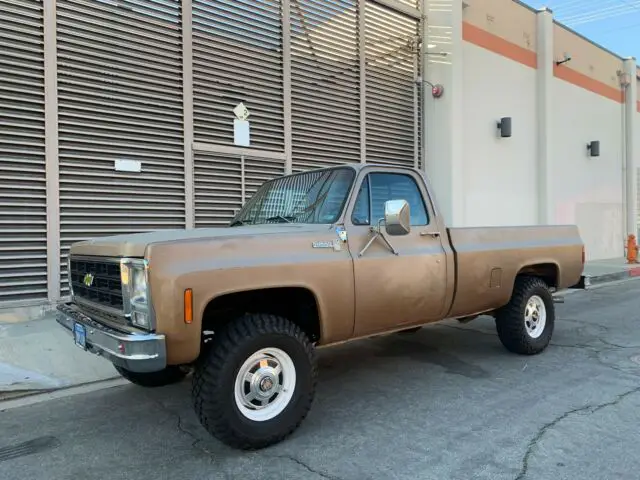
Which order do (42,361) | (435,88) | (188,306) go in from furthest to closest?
(435,88), (42,361), (188,306)

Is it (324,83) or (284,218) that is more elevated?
(324,83)

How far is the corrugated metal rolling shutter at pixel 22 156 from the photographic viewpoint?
276 inches

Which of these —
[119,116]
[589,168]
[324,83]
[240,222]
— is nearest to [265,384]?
[240,222]

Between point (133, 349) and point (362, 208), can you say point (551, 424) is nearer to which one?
point (362, 208)

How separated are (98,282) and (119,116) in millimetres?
4890

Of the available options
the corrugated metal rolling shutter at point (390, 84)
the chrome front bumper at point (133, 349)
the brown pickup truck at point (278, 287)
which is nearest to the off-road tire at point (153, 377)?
the brown pickup truck at point (278, 287)

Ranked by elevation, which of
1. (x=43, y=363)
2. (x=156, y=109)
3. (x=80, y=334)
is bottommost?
(x=43, y=363)

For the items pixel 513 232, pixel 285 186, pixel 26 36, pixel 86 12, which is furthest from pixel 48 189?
pixel 513 232

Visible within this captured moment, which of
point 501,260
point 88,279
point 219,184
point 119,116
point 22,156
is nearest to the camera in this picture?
point 88,279

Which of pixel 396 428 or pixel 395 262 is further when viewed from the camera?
pixel 395 262

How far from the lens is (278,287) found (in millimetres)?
3705

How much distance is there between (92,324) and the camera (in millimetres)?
3646

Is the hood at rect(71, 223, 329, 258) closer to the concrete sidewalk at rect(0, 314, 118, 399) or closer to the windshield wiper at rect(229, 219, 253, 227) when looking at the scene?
the windshield wiper at rect(229, 219, 253, 227)

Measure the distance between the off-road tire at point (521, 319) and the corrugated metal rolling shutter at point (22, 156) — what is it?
609 centimetres
